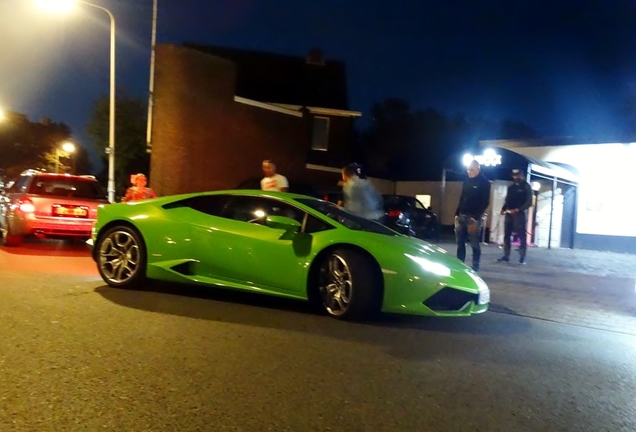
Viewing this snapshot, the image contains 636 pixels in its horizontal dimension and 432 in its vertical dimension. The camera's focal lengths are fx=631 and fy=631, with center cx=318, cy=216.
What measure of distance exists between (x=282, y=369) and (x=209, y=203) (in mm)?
2946

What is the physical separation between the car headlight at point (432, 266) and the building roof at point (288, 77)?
75.1ft

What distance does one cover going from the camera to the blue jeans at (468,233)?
972 cm

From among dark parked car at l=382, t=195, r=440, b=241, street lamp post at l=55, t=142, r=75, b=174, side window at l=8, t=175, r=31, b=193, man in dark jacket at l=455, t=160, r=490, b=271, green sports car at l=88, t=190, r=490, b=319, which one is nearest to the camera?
green sports car at l=88, t=190, r=490, b=319

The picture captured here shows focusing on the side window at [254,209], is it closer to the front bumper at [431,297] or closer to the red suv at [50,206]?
the front bumper at [431,297]

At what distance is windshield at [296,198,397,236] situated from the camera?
21.7ft

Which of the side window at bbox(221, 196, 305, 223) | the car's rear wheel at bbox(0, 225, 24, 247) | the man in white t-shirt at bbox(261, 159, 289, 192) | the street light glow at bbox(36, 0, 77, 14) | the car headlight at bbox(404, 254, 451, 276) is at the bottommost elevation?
the car's rear wheel at bbox(0, 225, 24, 247)

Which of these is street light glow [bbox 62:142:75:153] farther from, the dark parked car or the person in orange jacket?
the person in orange jacket

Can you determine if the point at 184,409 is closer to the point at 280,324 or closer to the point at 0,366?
the point at 0,366

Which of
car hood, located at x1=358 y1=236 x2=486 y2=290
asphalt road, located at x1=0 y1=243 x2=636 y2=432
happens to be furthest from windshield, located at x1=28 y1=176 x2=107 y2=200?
car hood, located at x1=358 y1=236 x2=486 y2=290

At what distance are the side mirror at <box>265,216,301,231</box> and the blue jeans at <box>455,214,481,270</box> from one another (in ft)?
13.5

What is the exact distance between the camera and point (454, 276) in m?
5.99

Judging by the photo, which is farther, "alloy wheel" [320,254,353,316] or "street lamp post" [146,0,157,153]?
"street lamp post" [146,0,157,153]

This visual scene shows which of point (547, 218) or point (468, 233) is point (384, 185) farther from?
point (468, 233)

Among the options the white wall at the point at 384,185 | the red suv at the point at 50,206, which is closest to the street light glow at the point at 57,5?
the red suv at the point at 50,206
